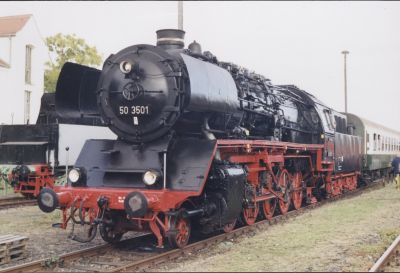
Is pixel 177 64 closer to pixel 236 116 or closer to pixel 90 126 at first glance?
pixel 236 116

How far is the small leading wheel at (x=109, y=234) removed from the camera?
7920 millimetres

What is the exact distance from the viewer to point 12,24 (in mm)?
29891

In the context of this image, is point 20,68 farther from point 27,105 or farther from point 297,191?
point 297,191

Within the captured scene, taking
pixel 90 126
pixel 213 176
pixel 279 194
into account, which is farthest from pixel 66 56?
pixel 213 176

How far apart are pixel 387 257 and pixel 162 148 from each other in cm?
361

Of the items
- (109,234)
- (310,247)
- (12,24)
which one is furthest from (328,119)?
(12,24)

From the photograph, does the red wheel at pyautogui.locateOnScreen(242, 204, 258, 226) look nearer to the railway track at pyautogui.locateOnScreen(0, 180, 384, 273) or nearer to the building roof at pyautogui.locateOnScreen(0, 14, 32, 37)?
the railway track at pyautogui.locateOnScreen(0, 180, 384, 273)

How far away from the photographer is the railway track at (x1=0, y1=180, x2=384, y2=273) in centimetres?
663

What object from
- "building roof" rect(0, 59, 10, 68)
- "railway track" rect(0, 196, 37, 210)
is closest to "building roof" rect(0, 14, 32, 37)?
"building roof" rect(0, 59, 10, 68)

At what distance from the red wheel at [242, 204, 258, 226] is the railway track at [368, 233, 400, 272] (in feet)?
9.84

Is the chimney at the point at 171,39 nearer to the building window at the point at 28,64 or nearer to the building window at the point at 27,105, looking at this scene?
the building window at the point at 27,105

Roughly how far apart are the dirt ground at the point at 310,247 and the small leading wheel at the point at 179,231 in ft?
0.93

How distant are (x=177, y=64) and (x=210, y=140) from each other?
132 centimetres

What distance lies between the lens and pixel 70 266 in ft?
22.5
